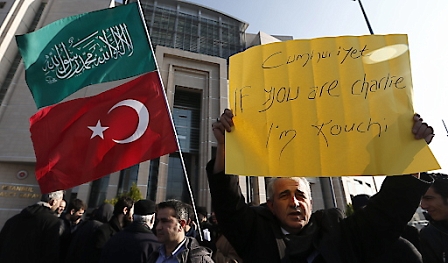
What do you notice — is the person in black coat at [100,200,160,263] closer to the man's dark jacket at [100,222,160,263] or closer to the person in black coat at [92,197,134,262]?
the man's dark jacket at [100,222,160,263]

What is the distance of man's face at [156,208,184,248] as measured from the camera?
87.4 inches

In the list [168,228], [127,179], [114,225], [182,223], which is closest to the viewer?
[168,228]

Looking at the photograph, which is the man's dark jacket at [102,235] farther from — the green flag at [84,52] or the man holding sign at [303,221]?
the man holding sign at [303,221]

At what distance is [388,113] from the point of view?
1.39 m

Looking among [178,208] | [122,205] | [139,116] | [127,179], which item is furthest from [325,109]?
[127,179]

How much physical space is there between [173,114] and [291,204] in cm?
2253

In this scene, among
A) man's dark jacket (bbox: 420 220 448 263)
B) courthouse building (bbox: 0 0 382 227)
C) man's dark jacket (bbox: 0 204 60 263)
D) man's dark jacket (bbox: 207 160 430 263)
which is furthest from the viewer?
courthouse building (bbox: 0 0 382 227)

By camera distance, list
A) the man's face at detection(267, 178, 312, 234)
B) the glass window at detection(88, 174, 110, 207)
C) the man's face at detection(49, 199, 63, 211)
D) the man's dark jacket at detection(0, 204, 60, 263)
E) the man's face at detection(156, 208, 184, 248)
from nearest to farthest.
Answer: the man's face at detection(267, 178, 312, 234) < the man's face at detection(156, 208, 184, 248) < the man's dark jacket at detection(0, 204, 60, 263) < the man's face at detection(49, 199, 63, 211) < the glass window at detection(88, 174, 110, 207)

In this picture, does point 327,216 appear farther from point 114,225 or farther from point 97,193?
point 97,193

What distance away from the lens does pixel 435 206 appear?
6.94 ft

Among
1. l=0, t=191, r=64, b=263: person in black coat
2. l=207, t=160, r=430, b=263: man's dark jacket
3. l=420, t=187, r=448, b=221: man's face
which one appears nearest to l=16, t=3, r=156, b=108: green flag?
l=0, t=191, r=64, b=263: person in black coat

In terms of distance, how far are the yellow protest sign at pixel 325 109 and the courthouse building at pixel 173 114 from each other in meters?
17.6

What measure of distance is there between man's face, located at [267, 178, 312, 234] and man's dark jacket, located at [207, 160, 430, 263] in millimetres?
46

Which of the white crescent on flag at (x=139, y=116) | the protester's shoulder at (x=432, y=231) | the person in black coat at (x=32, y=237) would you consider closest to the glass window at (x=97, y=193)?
the person in black coat at (x=32, y=237)
